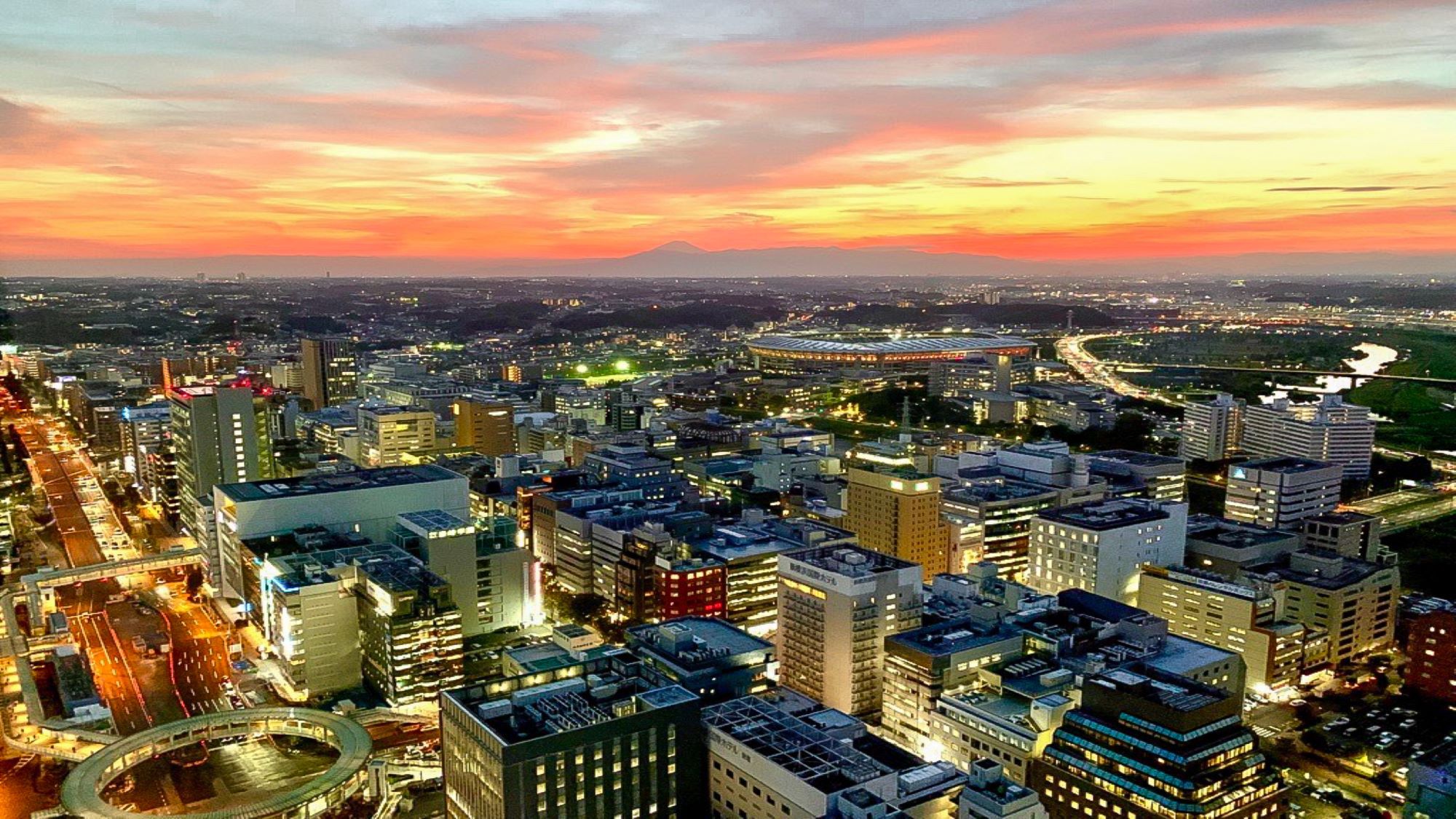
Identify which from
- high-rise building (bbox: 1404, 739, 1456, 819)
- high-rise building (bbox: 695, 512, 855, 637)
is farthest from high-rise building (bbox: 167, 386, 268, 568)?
high-rise building (bbox: 1404, 739, 1456, 819)

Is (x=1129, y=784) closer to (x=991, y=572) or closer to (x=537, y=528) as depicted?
(x=991, y=572)

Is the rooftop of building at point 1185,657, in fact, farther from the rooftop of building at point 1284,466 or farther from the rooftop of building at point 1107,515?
the rooftop of building at point 1284,466

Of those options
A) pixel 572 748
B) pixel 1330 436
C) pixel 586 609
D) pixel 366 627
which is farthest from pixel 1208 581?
pixel 1330 436

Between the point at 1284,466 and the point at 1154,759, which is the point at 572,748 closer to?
the point at 1154,759

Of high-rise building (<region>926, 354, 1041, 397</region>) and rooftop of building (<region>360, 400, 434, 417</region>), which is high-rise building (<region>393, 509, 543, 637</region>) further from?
high-rise building (<region>926, 354, 1041, 397</region>)

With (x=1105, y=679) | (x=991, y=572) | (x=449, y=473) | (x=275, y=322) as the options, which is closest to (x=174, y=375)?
(x=275, y=322)

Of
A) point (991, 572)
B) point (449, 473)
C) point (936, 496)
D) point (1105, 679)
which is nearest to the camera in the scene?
point (1105, 679)
